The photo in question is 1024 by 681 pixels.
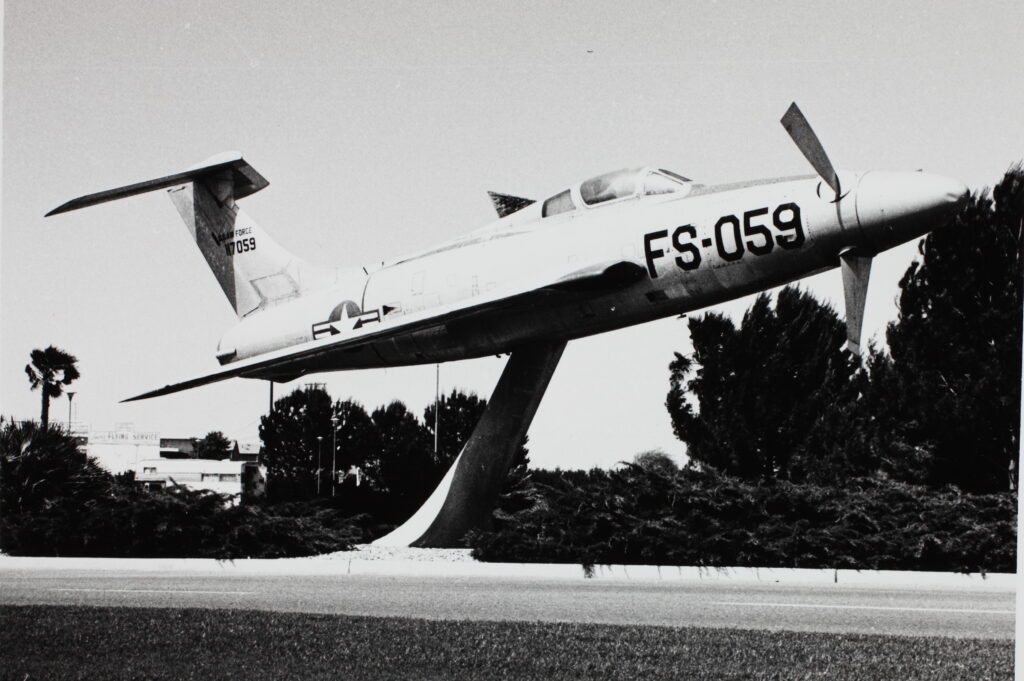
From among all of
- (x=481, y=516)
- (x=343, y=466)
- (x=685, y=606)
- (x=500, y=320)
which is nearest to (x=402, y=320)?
(x=500, y=320)

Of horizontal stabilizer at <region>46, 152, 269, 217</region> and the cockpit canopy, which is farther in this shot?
horizontal stabilizer at <region>46, 152, 269, 217</region>

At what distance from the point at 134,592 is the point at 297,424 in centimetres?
3674

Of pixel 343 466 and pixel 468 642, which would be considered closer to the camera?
pixel 468 642

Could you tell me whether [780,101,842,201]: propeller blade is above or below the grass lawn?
above

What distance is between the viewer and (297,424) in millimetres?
47938

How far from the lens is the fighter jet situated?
12.4 m

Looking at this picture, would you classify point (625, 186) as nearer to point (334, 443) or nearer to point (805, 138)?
point (805, 138)

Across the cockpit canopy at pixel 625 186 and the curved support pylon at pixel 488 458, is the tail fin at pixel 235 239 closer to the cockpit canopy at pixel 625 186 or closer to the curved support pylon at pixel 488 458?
the curved support pylon at pixel 488 458

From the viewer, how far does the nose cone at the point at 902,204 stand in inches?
467

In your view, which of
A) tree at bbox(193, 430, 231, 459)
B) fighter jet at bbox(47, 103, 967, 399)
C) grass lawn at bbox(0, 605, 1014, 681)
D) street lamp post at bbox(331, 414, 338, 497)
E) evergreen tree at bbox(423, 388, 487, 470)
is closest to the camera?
grass lawn at bbox(0, 605, 1014, 681)

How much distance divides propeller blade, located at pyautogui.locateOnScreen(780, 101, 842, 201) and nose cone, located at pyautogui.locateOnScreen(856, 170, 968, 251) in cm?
58

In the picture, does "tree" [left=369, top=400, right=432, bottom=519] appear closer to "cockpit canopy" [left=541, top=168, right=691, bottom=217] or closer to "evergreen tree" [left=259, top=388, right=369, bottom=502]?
"cockpit canopy" [left=541, top=168, right=691, bottom=217]

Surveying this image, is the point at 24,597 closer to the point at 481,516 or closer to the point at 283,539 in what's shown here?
the point at 283,539

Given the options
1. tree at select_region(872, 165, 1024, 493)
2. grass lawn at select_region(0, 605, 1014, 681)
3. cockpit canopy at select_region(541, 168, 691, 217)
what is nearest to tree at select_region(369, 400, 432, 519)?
cockpit canopy at select_region(541, 168, 691, 217)
